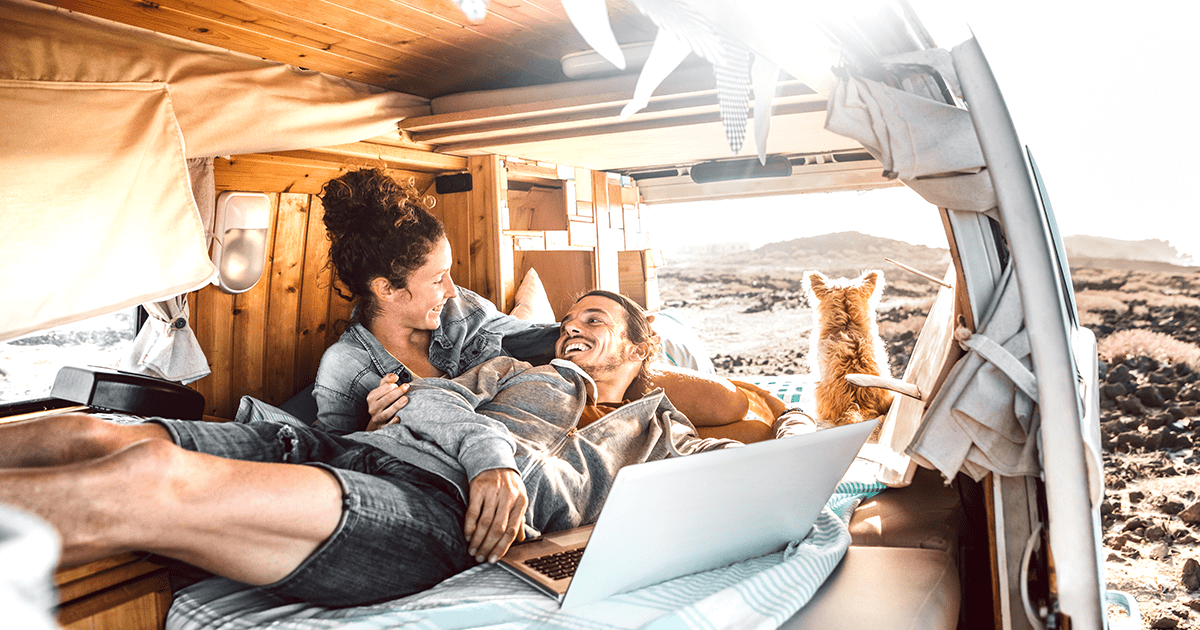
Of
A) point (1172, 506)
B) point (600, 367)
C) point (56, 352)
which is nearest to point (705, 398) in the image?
point (600, 367)

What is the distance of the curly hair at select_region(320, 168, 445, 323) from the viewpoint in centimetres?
238

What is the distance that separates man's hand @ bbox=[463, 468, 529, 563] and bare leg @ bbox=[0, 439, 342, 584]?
0.29 metres

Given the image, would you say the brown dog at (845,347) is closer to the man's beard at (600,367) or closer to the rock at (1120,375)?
the man's beard at (600,367)

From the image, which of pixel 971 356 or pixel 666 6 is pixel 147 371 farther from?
pixel 971 356

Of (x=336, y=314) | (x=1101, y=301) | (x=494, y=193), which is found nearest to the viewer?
(x=336, y=314)

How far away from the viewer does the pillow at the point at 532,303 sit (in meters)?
3.22

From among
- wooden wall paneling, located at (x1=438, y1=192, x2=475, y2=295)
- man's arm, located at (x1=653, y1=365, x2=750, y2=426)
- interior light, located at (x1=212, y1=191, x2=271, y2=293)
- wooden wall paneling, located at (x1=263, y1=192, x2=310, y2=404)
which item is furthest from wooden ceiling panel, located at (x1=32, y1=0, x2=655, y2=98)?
man's arm, located at (x1=653, y1=365, x2=750, y2=426)

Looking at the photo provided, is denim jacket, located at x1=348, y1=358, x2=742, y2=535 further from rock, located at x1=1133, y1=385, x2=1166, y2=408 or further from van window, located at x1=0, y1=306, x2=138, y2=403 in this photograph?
rock, located at x1=1133, y1=385, x2=1166, y2=408

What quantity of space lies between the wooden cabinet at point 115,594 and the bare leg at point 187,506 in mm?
79

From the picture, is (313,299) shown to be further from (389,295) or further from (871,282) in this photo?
(871,282)

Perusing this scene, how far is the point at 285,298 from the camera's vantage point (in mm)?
2684

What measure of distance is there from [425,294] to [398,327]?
151 millimetres

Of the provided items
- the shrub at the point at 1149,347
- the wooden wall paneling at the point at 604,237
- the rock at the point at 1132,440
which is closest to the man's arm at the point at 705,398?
the wooden wall paneling at the point at 604,237

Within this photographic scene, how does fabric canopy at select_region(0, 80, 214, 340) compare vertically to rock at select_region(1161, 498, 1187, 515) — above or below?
above
